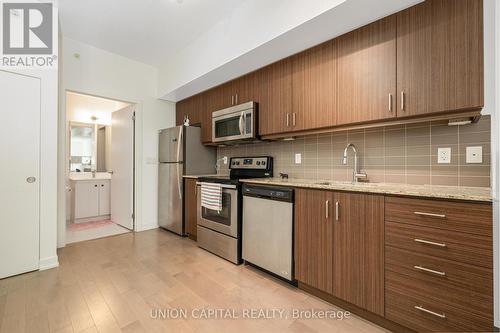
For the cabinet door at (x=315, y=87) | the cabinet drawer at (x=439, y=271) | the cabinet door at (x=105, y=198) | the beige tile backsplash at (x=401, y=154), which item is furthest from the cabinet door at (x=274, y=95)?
the cabinet door at (x=105, y=198)

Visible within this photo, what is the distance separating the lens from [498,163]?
146 centimetres

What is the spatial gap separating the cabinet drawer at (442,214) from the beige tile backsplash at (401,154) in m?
0.61

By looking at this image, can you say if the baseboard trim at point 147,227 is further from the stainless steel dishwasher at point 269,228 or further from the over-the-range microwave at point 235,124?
the stainless steel dishwasher at point 269,228

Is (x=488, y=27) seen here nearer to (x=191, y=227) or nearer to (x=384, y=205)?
(x=384, y=205)

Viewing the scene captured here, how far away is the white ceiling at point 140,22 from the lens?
238cm

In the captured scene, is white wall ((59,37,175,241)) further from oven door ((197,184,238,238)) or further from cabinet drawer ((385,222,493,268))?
cabinet drawer ((385,222,493,268))

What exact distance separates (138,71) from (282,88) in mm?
2682

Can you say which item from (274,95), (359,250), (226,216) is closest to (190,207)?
(226,216)

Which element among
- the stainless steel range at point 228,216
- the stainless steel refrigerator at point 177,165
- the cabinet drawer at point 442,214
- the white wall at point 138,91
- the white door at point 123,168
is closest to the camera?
the cabinet drawer at point 442,214

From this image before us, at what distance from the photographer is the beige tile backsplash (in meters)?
1.61

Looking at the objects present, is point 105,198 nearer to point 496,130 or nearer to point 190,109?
point 190,109

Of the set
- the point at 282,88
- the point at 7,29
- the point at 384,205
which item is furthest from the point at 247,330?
the point at 7,29

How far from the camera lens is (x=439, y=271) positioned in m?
1.26

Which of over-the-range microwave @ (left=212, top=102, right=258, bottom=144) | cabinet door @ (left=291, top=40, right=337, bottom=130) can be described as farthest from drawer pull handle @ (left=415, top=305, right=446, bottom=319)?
over-the-range microwave @ (left=212, top=102, right=258, bottom=144)
